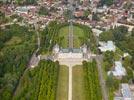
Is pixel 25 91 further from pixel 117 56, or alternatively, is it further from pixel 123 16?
pixel 123 16

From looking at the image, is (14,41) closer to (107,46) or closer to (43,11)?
(107,46)

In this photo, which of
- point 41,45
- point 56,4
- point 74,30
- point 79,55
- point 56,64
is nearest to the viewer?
point 56,64

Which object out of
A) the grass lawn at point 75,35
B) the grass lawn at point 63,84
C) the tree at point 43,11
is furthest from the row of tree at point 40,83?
the tree at point 43,11

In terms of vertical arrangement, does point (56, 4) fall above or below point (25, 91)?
below

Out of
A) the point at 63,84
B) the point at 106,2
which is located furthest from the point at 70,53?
the point at 106,2

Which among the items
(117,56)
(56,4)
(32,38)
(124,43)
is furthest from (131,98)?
(56,4)

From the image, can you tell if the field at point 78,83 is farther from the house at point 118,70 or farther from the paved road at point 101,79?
the house at point 118,70

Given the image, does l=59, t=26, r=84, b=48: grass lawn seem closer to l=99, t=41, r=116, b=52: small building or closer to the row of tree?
l=99, t=41, r=116, b=52: small building
